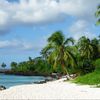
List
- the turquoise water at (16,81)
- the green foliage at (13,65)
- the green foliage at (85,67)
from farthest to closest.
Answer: the green foliage at (13,65) < the turquoise water at (16,81) < the green foliage at (85,67)

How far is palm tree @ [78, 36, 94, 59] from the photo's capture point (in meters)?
75.9

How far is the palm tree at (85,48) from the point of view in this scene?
249ft

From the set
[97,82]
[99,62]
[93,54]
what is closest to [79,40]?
[93,54]

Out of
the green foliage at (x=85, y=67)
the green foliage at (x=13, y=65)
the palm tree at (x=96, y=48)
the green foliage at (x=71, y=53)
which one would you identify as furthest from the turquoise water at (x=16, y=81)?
the green foliage at (x=13, y=65)

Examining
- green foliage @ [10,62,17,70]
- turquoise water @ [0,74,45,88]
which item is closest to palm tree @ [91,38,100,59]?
turquoise water @ [0,74,45,88]

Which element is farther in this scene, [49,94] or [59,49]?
[59,49]

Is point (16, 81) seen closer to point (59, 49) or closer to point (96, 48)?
point (96, 48)

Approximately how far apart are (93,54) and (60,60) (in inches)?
812

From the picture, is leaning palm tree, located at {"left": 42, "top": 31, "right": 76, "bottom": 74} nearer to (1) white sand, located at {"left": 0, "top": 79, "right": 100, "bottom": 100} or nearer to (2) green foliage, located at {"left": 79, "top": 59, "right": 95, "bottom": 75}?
(2) green foliage, located at {"left": 79, "top": 59, "right": 95, "bottom": 75}

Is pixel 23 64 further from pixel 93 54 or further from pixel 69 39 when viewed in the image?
pixel 69 39

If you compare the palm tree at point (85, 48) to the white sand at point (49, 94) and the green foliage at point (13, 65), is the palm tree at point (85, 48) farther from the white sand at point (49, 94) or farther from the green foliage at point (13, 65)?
the green foliage at point (13, 65)

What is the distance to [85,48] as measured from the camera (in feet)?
253

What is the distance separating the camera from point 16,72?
6501 inches

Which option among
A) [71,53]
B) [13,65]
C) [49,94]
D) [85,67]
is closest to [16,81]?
[85,67]
